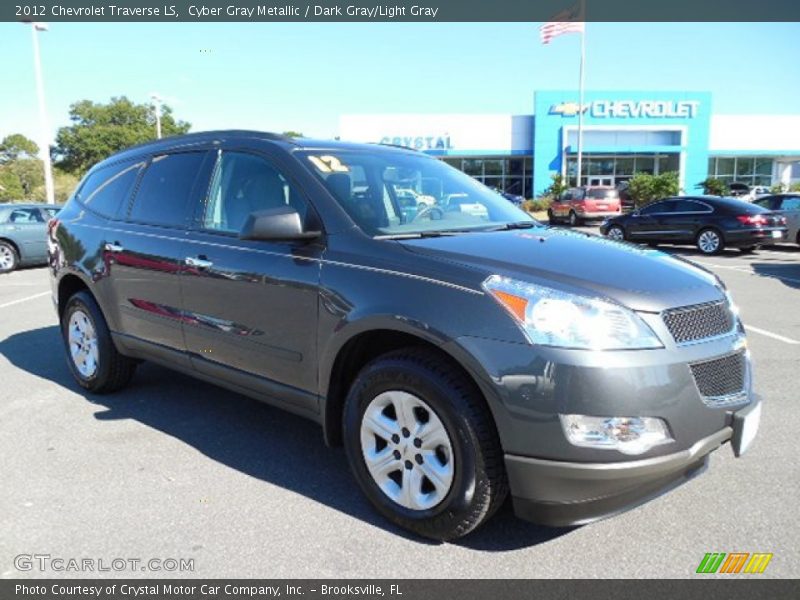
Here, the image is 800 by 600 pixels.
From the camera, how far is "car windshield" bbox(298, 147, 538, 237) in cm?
334

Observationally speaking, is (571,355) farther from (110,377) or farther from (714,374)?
(110,377)

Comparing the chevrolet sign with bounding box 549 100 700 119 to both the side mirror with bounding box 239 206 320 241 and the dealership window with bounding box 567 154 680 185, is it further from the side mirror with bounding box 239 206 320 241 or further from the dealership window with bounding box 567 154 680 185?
the side mirror with bounding box 239 206 320 241

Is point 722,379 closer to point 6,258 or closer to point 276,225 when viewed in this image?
point 276,225

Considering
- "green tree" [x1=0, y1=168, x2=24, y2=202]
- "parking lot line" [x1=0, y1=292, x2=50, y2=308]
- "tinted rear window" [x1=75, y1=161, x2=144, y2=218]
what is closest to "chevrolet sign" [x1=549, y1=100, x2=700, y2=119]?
"green tree" [x1=0, y1=168, x2=24, y2=202]

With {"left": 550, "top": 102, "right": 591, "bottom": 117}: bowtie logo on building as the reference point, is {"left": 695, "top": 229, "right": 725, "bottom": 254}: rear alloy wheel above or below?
below

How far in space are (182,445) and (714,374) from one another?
3.05m

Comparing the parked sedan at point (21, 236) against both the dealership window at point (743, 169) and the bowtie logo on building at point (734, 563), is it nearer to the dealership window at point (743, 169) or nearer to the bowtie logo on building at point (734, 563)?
the bowtie logo on building at point (734, 563)

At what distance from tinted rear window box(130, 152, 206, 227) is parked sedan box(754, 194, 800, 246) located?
16069mm

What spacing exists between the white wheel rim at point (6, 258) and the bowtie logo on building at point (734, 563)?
15031 mm

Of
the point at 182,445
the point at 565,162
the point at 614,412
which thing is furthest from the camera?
the point at 565,162

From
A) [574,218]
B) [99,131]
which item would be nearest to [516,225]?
[574,218]

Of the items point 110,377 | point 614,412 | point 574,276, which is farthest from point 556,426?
point 110,377

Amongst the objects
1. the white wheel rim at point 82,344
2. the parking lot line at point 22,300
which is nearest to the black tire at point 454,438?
the white wheel rim at point 82,344

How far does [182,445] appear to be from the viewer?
13.0 ft
